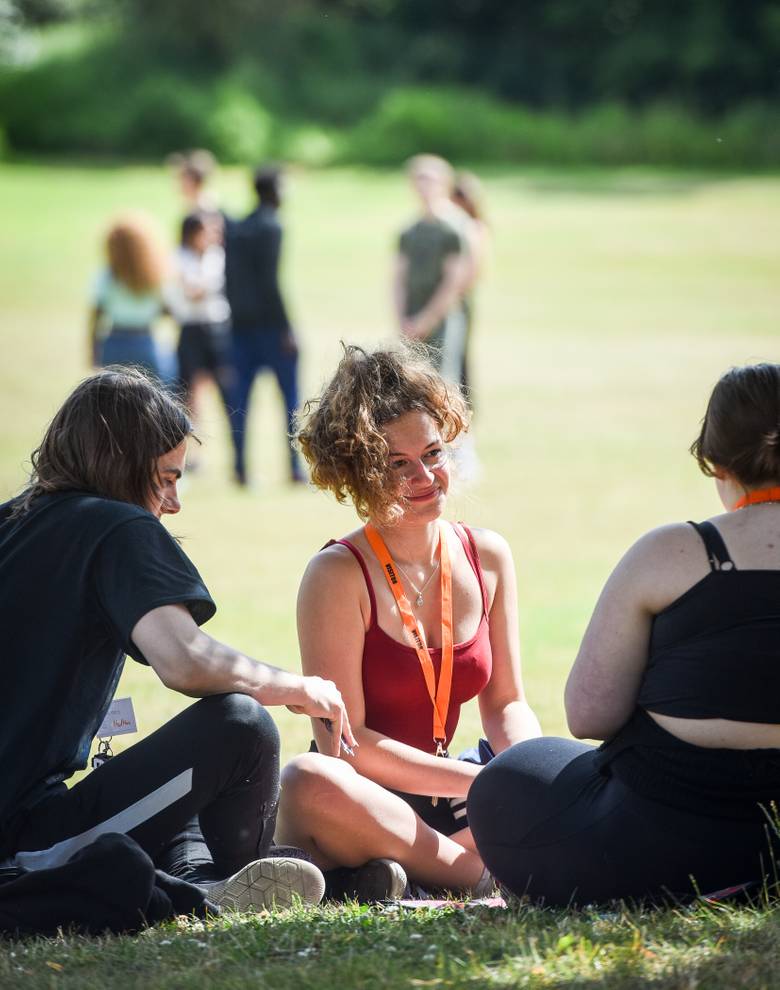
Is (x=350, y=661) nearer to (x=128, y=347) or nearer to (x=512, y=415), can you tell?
(x=128, y=347)

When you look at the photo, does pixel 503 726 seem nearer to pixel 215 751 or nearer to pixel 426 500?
pixel 426 500

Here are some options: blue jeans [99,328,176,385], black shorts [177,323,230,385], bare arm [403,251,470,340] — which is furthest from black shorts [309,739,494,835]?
bare arm [403,251,470,340]

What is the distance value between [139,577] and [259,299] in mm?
8191

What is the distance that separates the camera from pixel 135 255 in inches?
426

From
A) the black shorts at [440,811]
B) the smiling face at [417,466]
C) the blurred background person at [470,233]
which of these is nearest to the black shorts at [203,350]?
the blurred background person at [470,233]

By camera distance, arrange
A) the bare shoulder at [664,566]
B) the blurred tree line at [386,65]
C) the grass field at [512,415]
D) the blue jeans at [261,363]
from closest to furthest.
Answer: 1. the grass field at [512,415]
2. the bare shoulder at [664,566]
3. the blue jeans at [261,363]
4. the blurred tree line at [386,65]

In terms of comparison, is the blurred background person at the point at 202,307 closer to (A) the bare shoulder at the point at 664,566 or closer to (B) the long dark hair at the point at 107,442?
(B) the long dark hair at the point at 107,442

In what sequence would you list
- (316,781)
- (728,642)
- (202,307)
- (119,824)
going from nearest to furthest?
1. (728,642)
2. (119,824)
3. (316,781)
4. (202,307)

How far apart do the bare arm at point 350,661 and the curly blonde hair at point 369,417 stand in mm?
194

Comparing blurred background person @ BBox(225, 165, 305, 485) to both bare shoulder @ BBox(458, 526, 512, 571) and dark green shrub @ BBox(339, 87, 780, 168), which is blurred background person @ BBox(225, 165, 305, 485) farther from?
dark green shrub @ BBox(339, 87, 780, 168)

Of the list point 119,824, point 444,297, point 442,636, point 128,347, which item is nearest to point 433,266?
point 444,297

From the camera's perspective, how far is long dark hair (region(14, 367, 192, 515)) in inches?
127

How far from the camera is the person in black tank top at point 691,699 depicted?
287cm

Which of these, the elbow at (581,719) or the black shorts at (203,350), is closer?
the elbow at (581,719)
